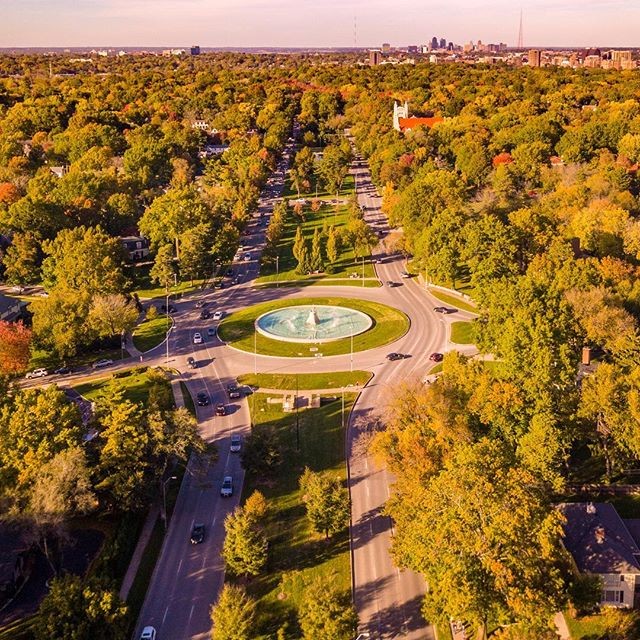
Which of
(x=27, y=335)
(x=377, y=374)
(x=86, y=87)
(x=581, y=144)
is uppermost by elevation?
(x=86, y=87)

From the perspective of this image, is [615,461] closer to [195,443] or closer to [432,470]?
[432,470]

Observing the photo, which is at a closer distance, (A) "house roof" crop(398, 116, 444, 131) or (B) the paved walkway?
(B) the paved walkway

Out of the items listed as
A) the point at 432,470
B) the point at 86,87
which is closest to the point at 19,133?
the point at 86,87

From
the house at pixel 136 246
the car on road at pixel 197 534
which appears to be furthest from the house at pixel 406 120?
the car on road at pixel 197 534

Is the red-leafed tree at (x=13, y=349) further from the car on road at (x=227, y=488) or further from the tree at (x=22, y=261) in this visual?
the tree at (x=22, y=261)

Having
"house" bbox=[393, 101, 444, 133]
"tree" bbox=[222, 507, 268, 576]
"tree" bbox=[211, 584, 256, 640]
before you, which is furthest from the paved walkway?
"house" bbox=[393, 101, 444, 133]

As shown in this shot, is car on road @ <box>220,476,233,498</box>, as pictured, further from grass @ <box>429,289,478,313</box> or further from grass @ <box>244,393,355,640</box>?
grass @ <box>429,289,478,313</box>
